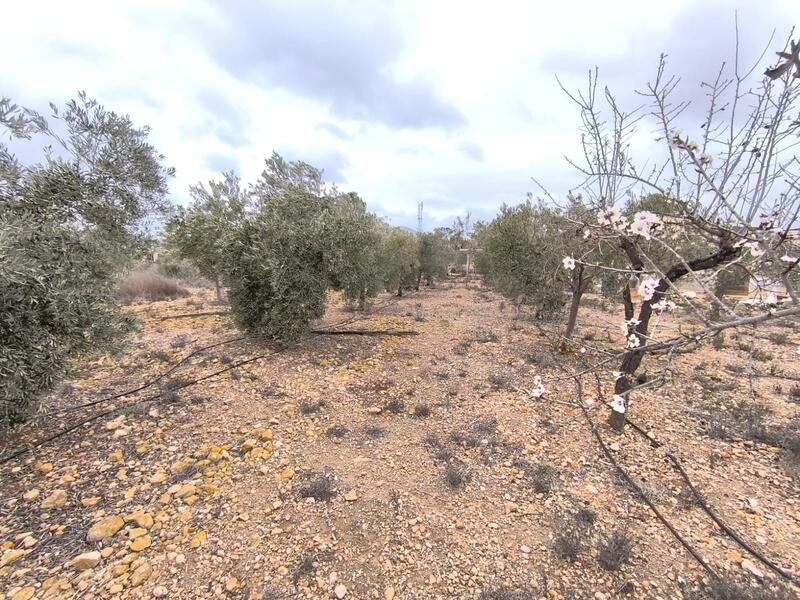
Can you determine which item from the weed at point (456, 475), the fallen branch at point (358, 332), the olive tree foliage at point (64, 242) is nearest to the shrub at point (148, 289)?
the fallen branch at point (358, 332)

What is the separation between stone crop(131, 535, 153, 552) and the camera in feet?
8.56

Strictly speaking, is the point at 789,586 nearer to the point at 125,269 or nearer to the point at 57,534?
the point at 57,534

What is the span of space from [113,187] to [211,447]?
3.06 meters

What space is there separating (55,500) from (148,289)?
14852mm

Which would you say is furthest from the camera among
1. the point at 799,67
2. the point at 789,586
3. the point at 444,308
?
the point at 444,308

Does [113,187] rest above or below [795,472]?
above

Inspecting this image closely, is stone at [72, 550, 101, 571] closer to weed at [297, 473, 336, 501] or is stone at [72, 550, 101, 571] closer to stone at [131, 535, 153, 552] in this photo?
stone at [131, 535, 153, 552]

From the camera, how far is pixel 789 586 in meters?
2.47

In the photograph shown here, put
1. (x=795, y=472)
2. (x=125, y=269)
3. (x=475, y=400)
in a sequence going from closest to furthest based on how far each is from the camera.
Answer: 1. (x=795, y=472)
2. (x=125, y=269)
3. (x=475, y=400)

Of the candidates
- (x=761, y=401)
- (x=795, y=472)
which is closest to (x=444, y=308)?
(x=761, y=401)

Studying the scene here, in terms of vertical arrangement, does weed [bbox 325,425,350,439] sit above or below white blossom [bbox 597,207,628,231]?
below

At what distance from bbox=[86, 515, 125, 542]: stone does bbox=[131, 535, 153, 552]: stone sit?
0.73 feet

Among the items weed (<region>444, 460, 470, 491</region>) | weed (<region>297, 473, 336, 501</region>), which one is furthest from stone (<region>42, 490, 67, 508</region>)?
weed (<region>444, 460, 470, 491</region>)

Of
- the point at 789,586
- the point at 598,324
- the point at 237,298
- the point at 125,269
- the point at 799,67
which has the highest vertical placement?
the point at 799,67
